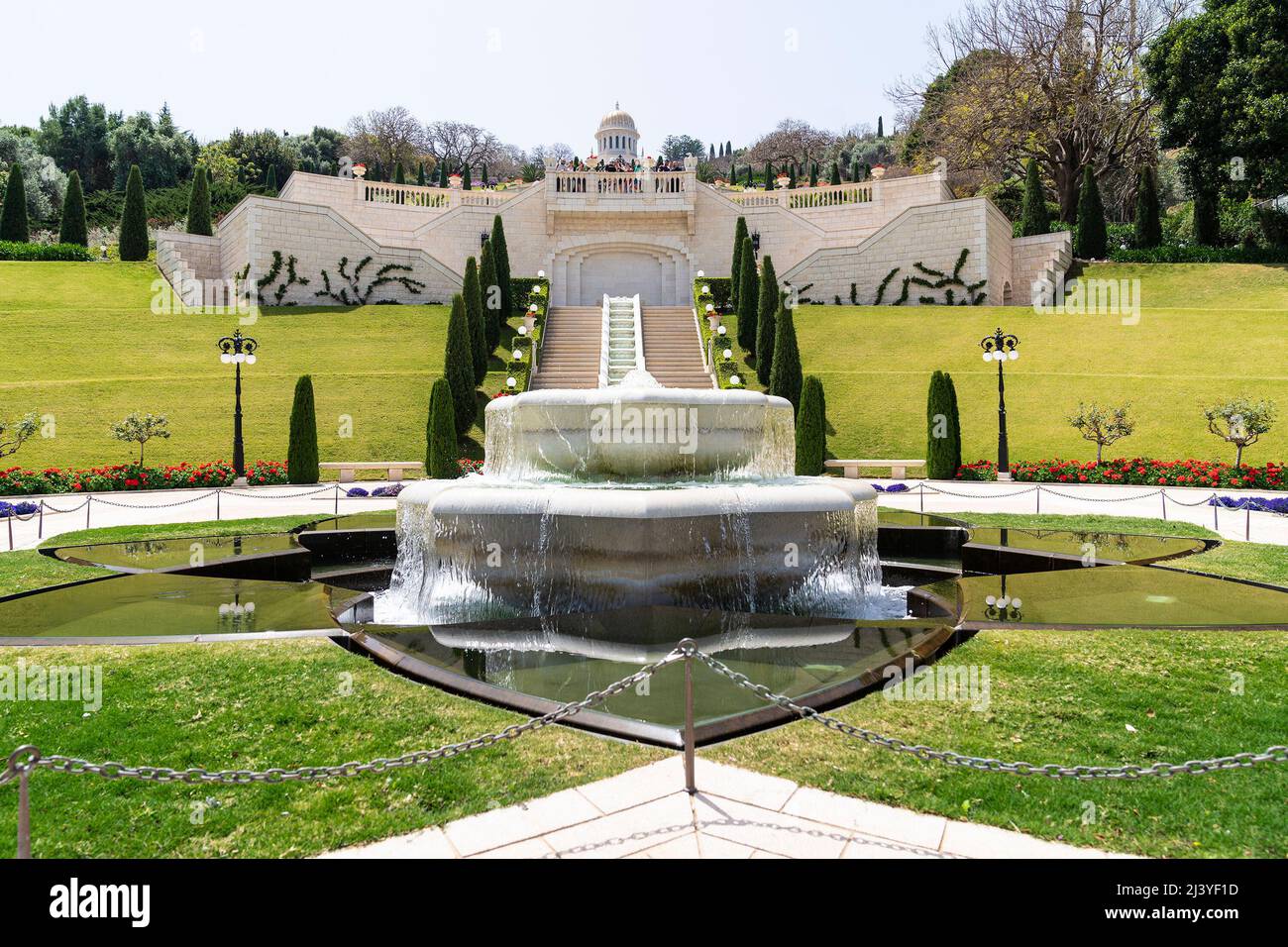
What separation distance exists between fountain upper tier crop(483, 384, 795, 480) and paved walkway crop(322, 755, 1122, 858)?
5.65 meters

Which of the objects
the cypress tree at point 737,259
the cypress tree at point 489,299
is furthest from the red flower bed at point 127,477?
the cypress tree at point 737,259

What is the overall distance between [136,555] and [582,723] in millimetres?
8281

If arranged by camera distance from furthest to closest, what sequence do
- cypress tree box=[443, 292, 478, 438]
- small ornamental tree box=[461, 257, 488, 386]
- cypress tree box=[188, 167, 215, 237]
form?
cypress tree box=[188, 167, 215, 237], small ornamental tree box=[461, 257, 488, 386], cypress tree box=[443, 292, 478, 438]

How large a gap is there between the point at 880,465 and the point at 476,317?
1452cm

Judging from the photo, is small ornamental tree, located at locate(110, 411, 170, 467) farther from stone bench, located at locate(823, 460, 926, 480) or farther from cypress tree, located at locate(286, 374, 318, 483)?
stone bench, located at locate(823, 460, 926, 480)

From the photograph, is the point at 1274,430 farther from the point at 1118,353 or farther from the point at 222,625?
the point at 222,625

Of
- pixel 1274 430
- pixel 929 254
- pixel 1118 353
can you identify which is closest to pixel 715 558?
pixel 1274 430

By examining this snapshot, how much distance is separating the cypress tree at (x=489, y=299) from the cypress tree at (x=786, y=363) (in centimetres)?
1093

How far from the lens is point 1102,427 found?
20156 mm

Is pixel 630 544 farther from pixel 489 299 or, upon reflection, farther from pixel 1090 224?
pixel 1090 224

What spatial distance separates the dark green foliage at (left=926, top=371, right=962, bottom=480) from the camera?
19.9 meters

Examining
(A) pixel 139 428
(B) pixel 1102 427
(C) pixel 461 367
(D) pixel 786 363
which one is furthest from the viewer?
(D) pixel 786 363

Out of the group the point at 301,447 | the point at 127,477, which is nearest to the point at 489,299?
the point at 301,447

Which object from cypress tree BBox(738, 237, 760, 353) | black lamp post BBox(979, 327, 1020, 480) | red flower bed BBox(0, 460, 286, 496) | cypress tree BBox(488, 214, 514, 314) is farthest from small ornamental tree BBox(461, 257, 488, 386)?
black lamp post BBox(979, 327, 1020, 480)
